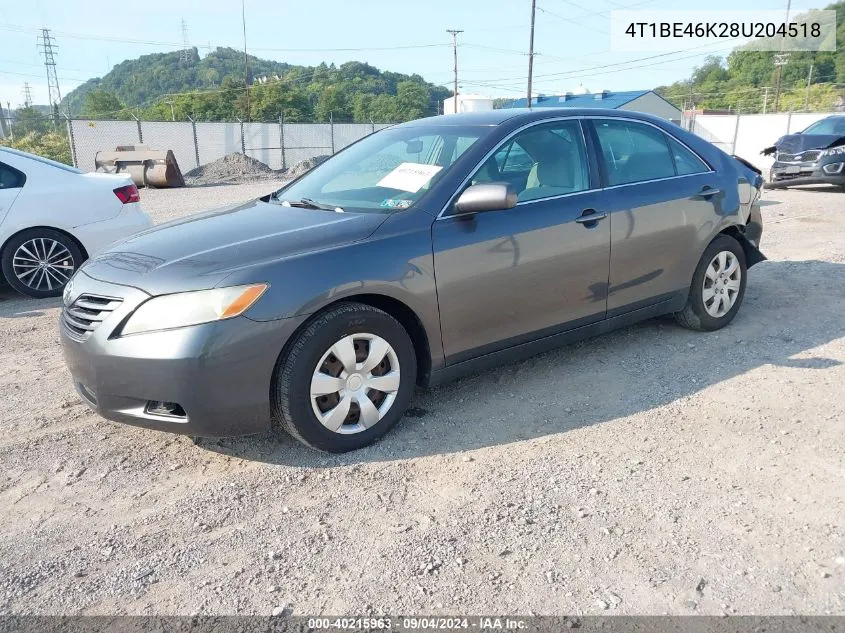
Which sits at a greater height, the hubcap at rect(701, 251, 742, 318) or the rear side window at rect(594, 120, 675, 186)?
the rear side window at rect(594, 120, 675, 186)

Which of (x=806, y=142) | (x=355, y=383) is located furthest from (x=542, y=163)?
(x=806, y=142)

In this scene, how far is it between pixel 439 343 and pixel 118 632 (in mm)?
1974

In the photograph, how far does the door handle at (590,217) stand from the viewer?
165 inches

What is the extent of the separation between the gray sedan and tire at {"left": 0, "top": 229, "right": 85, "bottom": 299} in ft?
10.8

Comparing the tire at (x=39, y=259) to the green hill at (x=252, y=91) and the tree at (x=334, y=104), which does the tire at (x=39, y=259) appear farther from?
the tree at (x=334, y=104)

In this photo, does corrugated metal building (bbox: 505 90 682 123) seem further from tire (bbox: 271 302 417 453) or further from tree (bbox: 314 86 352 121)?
tire (bbox: 271 302 417 453)

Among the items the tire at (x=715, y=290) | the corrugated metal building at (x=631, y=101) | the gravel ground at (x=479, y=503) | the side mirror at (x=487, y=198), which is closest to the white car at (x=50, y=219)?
the gravel ground at (x=479, y=503)

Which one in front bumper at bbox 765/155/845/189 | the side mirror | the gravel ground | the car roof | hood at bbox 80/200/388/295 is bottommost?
the gravel ground

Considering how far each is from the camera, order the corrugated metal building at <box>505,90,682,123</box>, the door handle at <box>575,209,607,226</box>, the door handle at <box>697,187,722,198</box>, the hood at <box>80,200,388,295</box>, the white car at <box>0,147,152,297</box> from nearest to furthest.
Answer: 1. the hood at <box>80,200,388,295</box>
2. the door handle at <box>575,209,607,226</box>
3. the door handle at <box>697,187,722,198</box>
4. the white car at <box>0,147,152,297</box>
5. the corrugated metal building at <box>505,90,682,123</box>

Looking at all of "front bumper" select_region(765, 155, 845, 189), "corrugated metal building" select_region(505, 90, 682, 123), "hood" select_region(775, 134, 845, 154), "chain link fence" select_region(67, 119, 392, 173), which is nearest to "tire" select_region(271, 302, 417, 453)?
"front bumper" select_region(765, 155, 845, 189)

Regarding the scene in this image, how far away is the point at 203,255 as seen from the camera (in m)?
3.33

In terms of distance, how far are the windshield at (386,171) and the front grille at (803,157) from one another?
12501 millimetres

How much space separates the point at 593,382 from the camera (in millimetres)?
→ 4375

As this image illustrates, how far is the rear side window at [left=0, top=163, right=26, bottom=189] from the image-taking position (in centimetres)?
663
